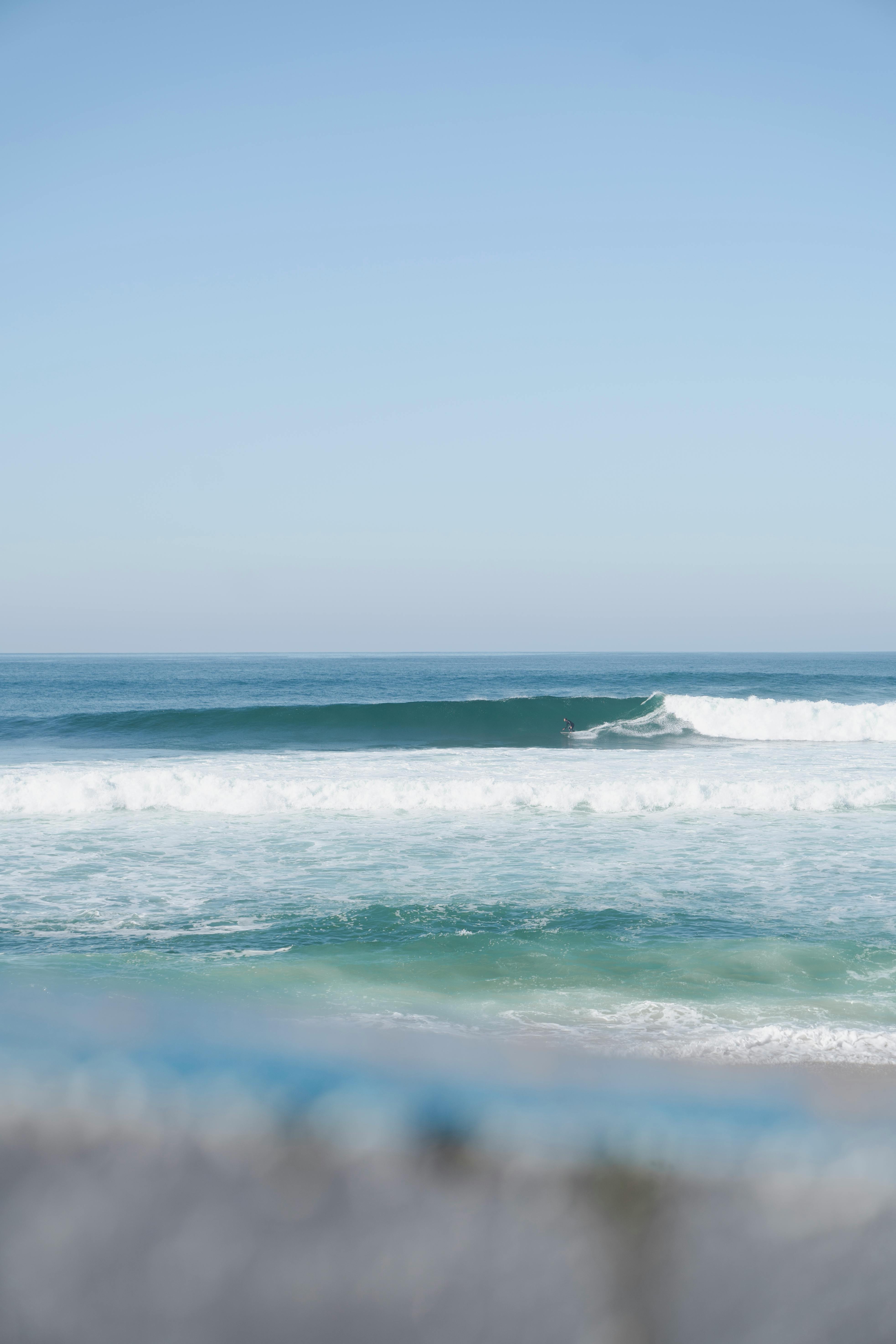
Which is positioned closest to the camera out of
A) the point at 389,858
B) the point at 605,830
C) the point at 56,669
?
the point at 389,858

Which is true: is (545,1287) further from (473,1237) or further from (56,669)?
(56,669)

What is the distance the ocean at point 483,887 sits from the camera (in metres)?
5.66

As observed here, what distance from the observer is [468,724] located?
26781mm

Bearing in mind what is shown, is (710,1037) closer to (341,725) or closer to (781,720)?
(341,725)

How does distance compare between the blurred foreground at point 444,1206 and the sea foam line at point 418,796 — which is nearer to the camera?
the blurred foreground at point 444,1206

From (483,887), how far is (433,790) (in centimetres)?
488

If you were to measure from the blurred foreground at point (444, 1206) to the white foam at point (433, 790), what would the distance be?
830 cm

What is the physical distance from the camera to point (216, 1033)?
16.7 feet

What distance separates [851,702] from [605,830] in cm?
2535

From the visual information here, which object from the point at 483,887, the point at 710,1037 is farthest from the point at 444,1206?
the point at 483,887

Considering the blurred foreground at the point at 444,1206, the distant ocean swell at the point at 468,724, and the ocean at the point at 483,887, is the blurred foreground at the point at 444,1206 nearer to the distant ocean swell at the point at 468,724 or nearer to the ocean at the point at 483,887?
the ocean at the point at 483,887

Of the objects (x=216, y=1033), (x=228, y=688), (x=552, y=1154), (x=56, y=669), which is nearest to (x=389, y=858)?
(x=216, y=1033)

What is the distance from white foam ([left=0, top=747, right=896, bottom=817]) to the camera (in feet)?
42.0

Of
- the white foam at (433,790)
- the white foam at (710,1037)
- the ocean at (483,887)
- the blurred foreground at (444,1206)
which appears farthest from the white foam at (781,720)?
the blurred foreground at (444,1206)
